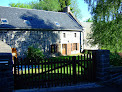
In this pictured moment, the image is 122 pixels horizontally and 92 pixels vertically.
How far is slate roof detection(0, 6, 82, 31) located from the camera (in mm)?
17352

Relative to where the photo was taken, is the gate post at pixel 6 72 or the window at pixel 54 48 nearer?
the gate post at pixel 6 72

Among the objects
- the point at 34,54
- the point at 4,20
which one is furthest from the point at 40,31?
the point at 4,20

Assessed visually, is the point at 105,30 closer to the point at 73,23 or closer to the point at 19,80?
the point at 73,23

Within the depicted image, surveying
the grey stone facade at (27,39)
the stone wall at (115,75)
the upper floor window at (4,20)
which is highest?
the upper floor window at (4,20)

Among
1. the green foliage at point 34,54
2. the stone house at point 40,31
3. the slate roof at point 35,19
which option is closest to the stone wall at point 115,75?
the green foliage at point 34,54

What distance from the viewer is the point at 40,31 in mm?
18672

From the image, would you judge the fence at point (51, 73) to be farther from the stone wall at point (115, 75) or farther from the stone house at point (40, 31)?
the stone house at point (40, 31)

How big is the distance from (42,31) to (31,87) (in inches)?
523

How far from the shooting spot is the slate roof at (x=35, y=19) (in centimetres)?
1735

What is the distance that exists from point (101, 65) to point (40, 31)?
43.9 ft

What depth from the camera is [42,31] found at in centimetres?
1889

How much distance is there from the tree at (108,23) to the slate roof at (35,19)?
6344 millimetres

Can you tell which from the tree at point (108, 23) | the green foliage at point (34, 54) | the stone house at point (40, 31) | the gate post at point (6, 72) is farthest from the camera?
the stone house at point (40, 31)

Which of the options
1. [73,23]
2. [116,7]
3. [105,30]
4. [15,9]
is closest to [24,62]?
[105,30]
